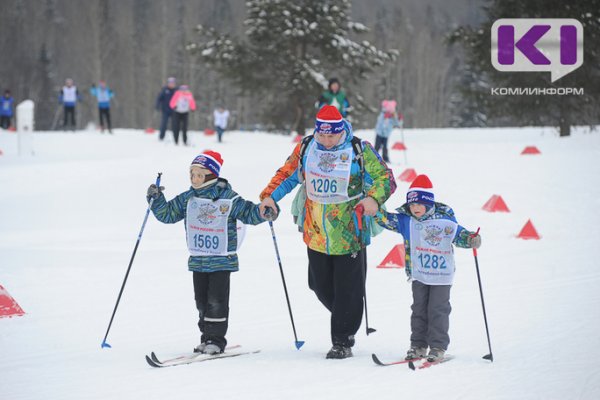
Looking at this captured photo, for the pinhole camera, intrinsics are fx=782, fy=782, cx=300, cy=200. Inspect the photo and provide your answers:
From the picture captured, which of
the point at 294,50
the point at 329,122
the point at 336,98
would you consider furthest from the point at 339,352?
the point at 294,50

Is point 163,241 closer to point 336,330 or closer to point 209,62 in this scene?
point 336,330

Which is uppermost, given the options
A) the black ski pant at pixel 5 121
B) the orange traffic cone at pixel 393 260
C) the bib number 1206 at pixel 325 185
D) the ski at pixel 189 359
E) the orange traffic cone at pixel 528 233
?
the black ski pant at pixel 5 121

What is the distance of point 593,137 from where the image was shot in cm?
2153

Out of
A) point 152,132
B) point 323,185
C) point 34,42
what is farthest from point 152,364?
point 34,42

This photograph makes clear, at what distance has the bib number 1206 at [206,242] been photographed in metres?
5.66

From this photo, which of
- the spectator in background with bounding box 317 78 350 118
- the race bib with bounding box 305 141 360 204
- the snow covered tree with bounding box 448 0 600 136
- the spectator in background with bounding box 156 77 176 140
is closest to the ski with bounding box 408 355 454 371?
the race bib with bounding box 305 141 360 204

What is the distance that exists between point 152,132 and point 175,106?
6269 millimetres

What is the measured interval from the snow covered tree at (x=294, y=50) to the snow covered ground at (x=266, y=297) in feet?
42.7

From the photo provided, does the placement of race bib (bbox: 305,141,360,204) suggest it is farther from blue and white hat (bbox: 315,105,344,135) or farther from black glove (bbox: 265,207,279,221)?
black glove (bbox: 265,207,279,221)

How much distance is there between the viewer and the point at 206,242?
567cm

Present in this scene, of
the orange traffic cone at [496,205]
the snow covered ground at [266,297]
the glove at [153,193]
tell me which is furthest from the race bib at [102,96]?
the glove at [153,193]

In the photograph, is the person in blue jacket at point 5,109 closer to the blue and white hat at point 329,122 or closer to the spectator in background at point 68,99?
the spectator in background at point 68,99

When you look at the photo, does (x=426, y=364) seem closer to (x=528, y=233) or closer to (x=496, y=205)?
(x=528, y=233)

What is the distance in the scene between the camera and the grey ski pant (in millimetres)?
5539
